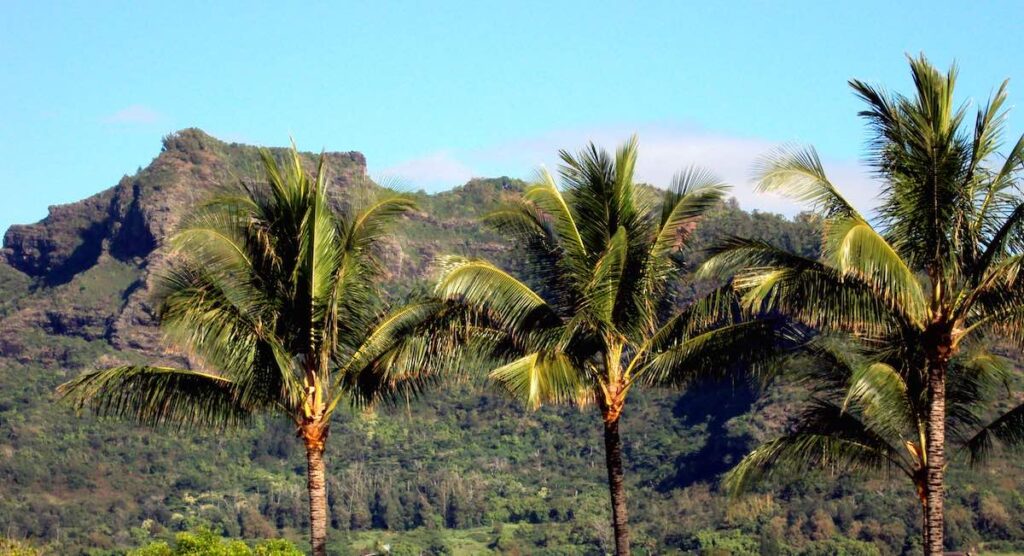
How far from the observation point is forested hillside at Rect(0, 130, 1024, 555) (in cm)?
9869

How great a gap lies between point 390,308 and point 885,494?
3201 inches

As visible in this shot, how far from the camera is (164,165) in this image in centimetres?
16775

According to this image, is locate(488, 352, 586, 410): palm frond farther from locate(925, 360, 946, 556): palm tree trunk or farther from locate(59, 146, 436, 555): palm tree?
locate(925, 360, 946, 556): palm tree trunk

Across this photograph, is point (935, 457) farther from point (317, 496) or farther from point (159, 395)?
point (159, 395)

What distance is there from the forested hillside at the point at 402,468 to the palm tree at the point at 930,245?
236ft

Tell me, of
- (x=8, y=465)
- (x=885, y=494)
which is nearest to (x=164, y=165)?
(x=8, y=465)

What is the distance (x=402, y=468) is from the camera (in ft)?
444

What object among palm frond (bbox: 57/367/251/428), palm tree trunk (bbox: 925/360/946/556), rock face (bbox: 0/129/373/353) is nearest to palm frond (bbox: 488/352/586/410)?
palm frond (bbox: 57/367/251/428)

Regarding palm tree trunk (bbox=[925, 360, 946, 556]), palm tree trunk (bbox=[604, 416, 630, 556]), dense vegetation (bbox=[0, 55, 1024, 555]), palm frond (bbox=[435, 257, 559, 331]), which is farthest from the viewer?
dense vegetation (bbox=[0, 55, 1024, 555])

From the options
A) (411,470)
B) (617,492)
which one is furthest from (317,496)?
(411,470)

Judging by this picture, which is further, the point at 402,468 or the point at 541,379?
the point at 402,468

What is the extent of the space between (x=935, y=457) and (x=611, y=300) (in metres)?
4.10

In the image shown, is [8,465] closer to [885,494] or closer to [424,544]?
[424,544]

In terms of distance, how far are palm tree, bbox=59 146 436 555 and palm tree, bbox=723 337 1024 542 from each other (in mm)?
4793
